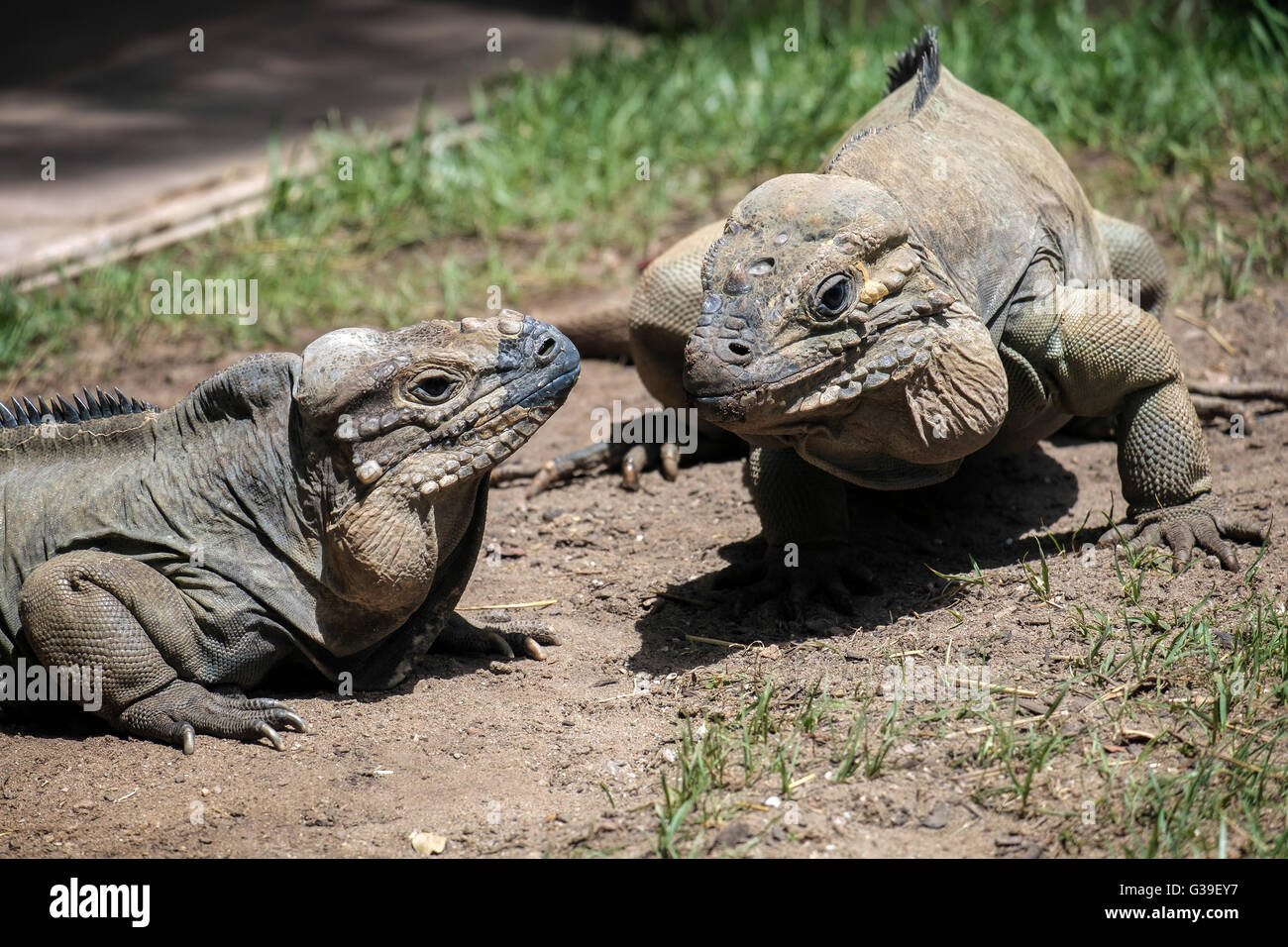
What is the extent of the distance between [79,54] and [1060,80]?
9.43 m

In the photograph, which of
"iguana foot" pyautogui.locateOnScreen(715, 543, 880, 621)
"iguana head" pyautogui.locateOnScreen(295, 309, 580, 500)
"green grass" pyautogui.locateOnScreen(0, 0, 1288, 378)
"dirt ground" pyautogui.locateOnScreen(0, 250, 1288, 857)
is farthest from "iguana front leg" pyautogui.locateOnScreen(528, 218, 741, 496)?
"green grass" pyautogui.locateOnScreen(0, 0, 1288, 378)

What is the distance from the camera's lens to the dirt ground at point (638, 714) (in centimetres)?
384

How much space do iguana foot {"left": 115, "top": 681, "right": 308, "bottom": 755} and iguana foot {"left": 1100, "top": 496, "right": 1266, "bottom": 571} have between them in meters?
3.14

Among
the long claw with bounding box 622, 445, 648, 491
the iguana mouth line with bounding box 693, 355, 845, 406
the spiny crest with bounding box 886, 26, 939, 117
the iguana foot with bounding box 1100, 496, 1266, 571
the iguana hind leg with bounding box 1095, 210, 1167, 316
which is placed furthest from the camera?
the long claw with bounding box 622, 445, 648, 491

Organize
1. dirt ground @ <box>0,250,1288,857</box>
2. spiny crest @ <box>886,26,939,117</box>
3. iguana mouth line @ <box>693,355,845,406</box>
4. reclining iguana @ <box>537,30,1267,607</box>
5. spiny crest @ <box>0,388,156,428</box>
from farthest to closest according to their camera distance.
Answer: spiny crest @ <box>886,26,939,117</box> < spiny crest @ <box>0,388,156,428</box> < reclining iguana @ <box>537,30,1267,607</box> < iguana mouth line @ <box>693,355,845,406</box> < dirt ground @ <box>0,250,1288,857</box>

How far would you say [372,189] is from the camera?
32.1 feet

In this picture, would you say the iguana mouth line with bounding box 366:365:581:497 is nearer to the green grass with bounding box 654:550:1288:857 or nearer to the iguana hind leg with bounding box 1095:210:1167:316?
the green grass with bounding box 654:550:1288:857

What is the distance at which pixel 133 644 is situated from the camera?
434 centimetres

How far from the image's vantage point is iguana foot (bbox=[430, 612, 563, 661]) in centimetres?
502

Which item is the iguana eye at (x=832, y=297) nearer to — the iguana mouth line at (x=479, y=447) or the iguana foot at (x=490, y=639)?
the iguana mouth line at (x=479, y=447)

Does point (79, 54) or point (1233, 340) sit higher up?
point (79, 54)

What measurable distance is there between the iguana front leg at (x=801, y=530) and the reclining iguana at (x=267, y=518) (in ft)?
3.96
